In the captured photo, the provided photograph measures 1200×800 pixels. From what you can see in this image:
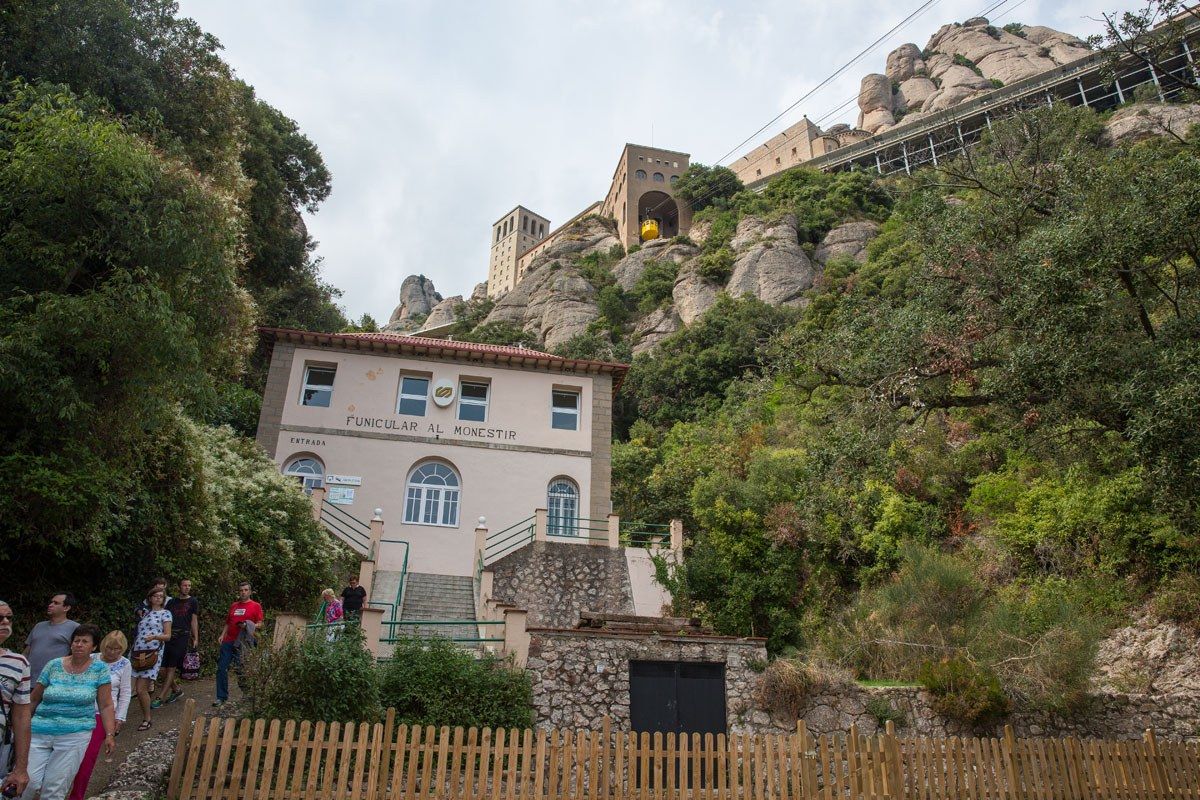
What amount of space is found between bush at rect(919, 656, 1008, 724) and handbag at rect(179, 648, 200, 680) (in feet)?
32.3

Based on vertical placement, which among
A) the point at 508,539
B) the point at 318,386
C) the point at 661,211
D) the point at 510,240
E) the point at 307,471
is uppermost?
the point at 510,240

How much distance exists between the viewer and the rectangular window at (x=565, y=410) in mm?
20812

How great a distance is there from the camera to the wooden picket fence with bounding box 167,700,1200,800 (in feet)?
22.1

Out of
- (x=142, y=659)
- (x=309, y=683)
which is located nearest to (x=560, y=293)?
(x=142, y=659)

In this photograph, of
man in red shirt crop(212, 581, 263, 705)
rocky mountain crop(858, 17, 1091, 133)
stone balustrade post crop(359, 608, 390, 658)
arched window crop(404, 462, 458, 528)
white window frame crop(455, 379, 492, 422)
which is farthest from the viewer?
rocky mountain crop(858, 17, 1091, 133)

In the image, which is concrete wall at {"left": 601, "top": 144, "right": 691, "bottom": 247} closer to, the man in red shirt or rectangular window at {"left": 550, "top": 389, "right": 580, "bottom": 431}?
rectangular window at {"left": 550, "top": 389, "right": 580, "bottom": 431}

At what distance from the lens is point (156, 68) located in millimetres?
14070

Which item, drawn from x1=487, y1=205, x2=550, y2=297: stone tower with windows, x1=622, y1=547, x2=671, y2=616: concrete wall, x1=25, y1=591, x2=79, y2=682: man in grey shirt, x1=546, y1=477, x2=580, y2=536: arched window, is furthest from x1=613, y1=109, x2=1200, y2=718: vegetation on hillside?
x1=487, y1=205, x2=550, y2=297: stone tower with windows

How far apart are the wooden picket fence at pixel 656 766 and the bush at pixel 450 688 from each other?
2.11 metres

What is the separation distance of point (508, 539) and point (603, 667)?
20.9 ft

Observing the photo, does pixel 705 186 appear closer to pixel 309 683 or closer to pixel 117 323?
pixel 117 323

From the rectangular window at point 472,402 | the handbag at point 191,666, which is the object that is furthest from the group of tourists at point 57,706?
the rectangular window at point 472,402

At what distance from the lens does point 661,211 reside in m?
69.9

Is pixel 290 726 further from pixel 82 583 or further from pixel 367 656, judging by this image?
pixel 82 583
